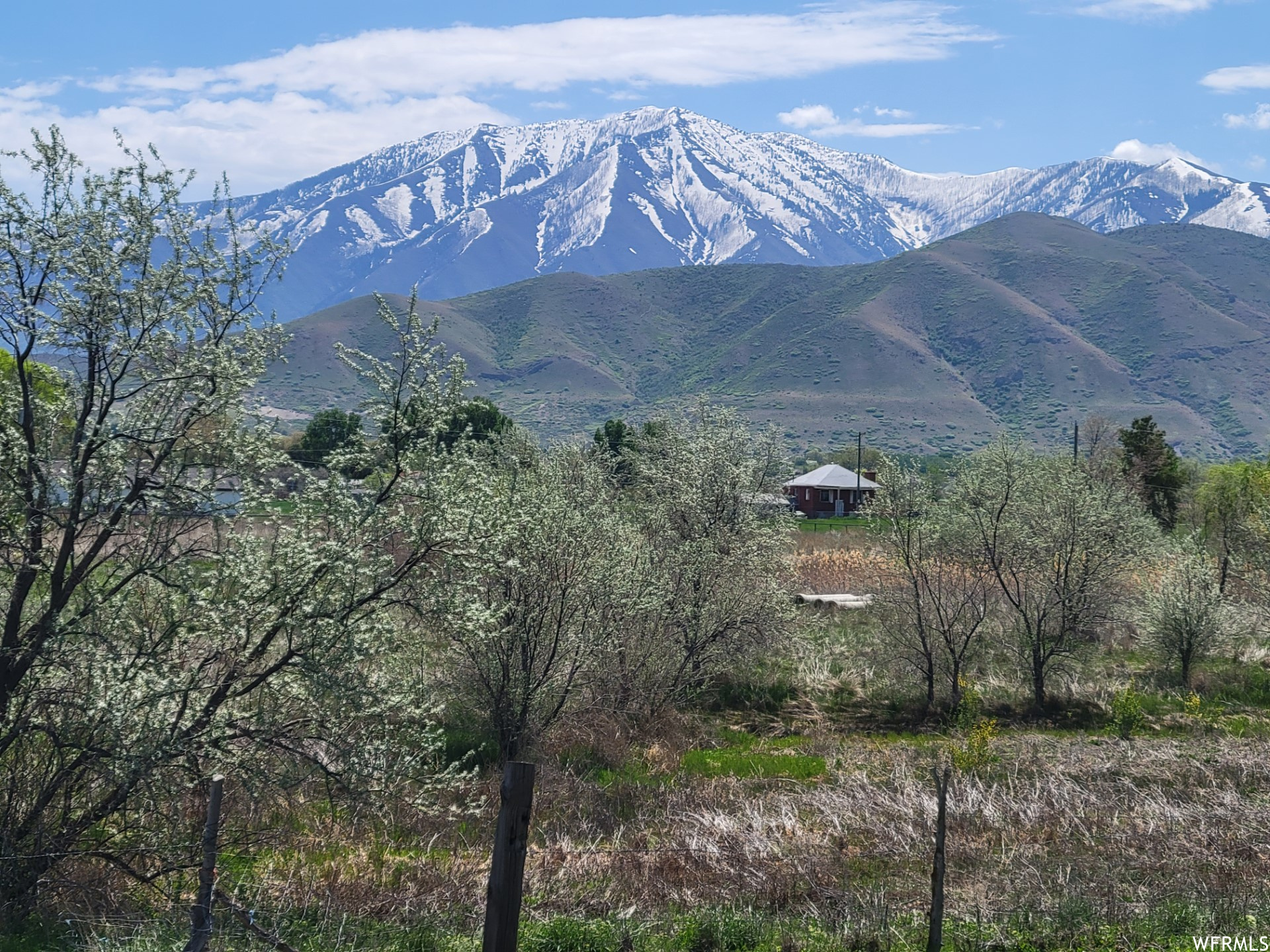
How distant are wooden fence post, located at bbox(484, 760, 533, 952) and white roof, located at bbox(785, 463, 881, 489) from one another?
92.8 m

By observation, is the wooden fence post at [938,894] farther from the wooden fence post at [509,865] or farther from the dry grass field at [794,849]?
the wooden fence post at [509,865]

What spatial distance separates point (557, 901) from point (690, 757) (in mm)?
8392

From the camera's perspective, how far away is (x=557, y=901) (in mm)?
10297

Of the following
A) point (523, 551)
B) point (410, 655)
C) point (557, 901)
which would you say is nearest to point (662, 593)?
point (523, 551)

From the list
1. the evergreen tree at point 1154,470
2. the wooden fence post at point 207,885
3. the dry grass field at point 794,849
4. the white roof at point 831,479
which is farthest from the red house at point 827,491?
the wooden fence post at point 207,885

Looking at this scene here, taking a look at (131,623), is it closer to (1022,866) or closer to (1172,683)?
(1022,866)

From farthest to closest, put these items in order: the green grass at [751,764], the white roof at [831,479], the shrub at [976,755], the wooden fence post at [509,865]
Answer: the white roof at [831,479]
the green grass at [751,764]
the shrub at [976,755]
the wooden fence post at [509,865]

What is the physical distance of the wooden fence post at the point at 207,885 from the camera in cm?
702

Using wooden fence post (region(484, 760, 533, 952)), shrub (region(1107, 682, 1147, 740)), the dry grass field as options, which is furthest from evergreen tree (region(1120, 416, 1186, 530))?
wooden fence post (region(484, 760, 533, 952))

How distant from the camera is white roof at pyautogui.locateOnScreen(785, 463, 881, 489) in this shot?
327 feet

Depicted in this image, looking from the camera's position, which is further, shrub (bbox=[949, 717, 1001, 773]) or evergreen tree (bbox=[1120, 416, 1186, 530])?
evergreen tree (bbox=[1120, 416, 1186, 530])

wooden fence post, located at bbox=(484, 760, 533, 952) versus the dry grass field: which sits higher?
wooden fence post, located at bbox=(484, 760, 533, 952)

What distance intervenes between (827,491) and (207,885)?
9592cm

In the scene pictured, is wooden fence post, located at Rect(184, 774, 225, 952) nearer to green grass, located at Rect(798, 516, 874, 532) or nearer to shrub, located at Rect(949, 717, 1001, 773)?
shrub, located at Rect(949, 717, 1001, 773)
